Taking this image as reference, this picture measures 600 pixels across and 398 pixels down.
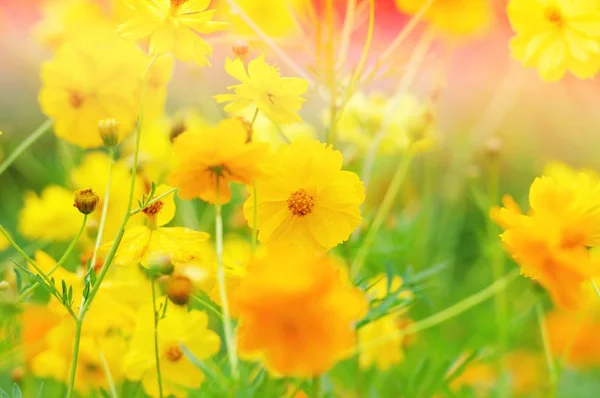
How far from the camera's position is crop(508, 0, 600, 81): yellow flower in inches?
22.9

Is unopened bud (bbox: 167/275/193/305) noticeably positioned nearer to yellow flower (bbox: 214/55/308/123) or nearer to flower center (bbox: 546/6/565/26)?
yellow flower (bbox: 214/55/308/123)

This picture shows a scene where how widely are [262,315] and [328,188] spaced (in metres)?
0.14

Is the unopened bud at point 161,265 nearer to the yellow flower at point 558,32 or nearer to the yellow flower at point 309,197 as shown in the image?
the yellow flower at point 309,197

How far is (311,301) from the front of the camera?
0.38 meters

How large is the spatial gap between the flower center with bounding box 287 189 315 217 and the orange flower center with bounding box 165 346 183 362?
0.54ft

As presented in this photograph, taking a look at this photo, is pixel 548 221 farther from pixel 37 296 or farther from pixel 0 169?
pixel 37 296

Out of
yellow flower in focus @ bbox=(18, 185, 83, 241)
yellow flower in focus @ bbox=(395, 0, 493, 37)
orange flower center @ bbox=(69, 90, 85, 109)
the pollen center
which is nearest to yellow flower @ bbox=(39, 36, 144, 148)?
orange flower center @ bbox=(69, 90, 85, 109)

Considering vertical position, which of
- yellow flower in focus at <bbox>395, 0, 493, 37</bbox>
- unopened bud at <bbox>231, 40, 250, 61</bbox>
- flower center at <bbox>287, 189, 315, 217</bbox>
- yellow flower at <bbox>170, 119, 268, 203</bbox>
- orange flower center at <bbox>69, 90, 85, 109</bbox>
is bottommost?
flower center at <bbox>287, 189, 315, 217</bbox>

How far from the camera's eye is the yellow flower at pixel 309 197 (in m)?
0.50

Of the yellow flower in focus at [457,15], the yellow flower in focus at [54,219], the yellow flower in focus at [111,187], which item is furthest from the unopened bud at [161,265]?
the yellow flower in focus at [457,15]

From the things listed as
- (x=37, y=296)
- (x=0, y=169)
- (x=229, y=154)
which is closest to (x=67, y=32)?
(x=37, y=296)

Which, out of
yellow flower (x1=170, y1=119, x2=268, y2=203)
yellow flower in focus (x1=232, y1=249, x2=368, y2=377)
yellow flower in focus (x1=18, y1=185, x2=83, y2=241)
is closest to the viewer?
yellow flower in focus (x1=232, y1=249, x2=368, y2=377)

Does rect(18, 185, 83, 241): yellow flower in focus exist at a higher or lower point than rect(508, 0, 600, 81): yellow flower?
lower

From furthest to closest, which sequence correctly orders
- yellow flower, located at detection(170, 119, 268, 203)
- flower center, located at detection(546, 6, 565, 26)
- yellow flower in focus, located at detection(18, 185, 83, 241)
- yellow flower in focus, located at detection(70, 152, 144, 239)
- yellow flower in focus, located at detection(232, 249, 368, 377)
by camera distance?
yellow flower in focus, located at detection(18, 185, 83, 241), yellow flower in focus, located at detection(70, 152, 144, 239), flower center, located at detection(546, 6, 565, 26), yellow flower, located at detection(170, 119, 268, 203), yellow flower in focus, located at detection(232, 249, 368, 377)
